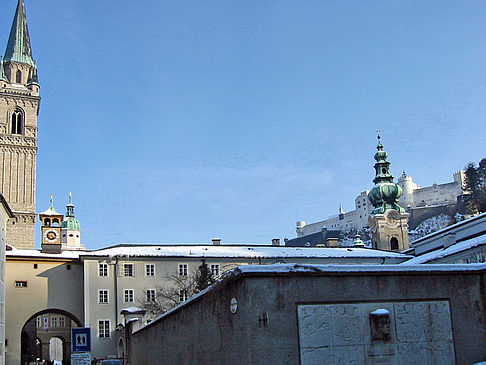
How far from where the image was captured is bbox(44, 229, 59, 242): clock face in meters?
55.4

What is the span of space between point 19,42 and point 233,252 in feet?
190

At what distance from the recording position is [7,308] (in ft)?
165

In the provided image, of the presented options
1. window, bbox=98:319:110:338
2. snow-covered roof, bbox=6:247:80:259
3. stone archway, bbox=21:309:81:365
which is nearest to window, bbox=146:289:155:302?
window, bbox=98:319:110:338

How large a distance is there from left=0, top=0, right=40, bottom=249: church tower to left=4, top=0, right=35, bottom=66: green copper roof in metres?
0.18

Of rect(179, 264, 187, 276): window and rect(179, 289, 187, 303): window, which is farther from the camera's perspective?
rect(179, 264, 187, 276): window

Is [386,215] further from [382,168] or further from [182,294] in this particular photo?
[182,294]

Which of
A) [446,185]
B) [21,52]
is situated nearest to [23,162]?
[21,52]

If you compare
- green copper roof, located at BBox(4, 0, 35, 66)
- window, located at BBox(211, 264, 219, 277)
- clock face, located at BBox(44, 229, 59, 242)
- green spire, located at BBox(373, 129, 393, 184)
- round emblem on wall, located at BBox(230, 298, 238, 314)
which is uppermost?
green copper roof, located at BBox(4, 0, 35, 66)

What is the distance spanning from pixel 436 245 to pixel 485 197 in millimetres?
57772

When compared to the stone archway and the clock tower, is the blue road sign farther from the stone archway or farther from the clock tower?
the stone archway

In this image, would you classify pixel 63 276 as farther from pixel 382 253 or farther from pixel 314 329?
pixel 314 329

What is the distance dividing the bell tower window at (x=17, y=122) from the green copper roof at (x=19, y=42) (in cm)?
964

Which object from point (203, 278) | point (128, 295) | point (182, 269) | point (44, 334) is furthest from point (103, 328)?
point (44, 334)

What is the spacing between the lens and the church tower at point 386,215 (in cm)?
7938
